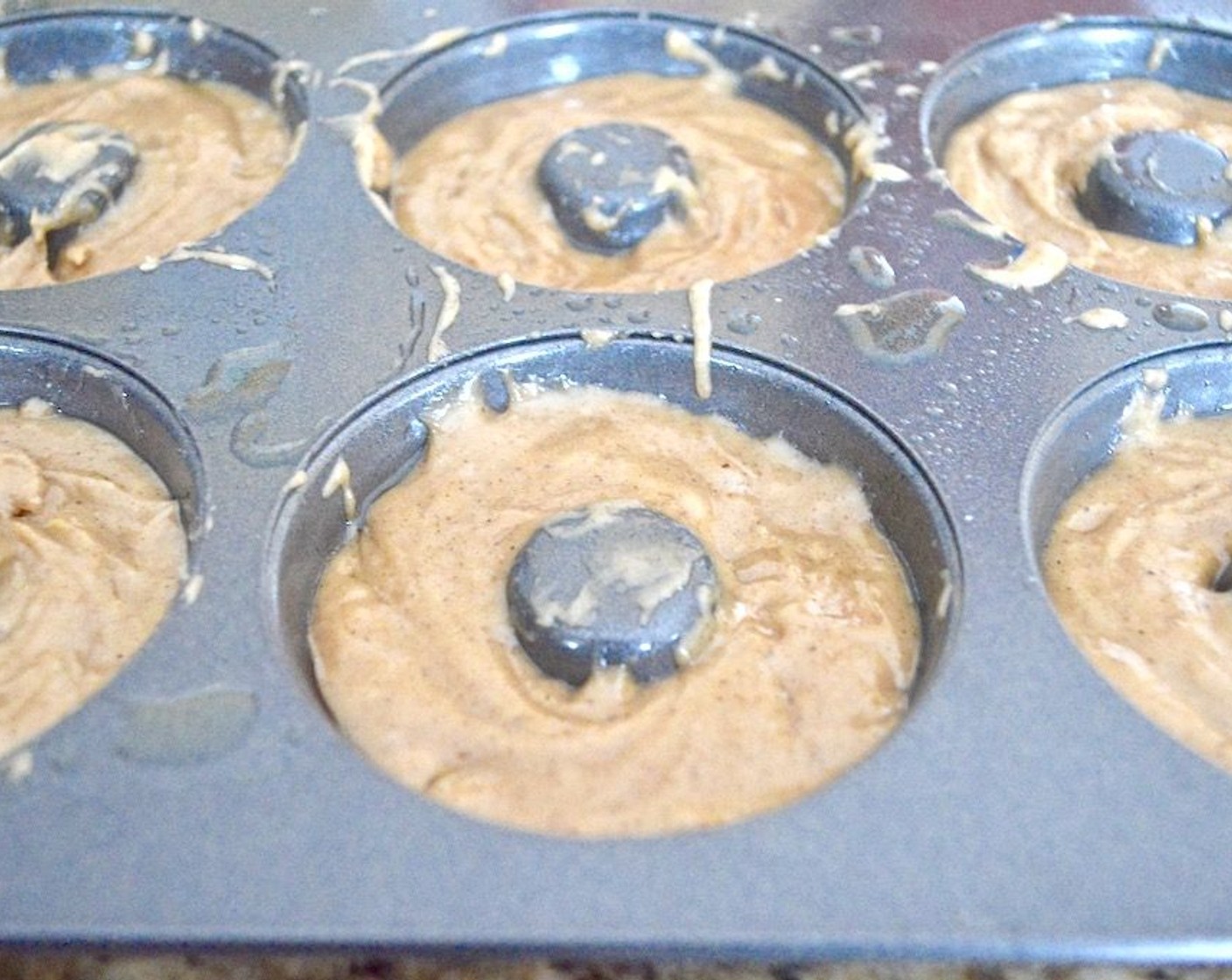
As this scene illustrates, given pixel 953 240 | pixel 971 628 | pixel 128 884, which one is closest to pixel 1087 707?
pixel 971 628

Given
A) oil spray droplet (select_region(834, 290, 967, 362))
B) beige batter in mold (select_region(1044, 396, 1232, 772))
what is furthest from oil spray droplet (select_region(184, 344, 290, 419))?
beige batter in mold (select_region(1044, 396, 1232, 772))

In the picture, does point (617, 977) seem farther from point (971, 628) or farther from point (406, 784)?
point (971, 628)

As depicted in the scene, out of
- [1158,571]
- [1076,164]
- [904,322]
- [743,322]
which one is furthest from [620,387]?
[1076,164]

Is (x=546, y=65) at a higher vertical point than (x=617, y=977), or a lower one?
higher

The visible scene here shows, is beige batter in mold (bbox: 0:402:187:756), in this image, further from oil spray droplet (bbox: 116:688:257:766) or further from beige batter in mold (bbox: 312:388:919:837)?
beige batter in mold (bbox: 312:388:919:837)

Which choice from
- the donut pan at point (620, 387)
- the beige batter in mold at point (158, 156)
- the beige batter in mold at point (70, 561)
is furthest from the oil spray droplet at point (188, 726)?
the beige batter in mold at point (158, 156)

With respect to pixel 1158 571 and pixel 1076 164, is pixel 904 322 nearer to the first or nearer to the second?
pixel 1158 571
